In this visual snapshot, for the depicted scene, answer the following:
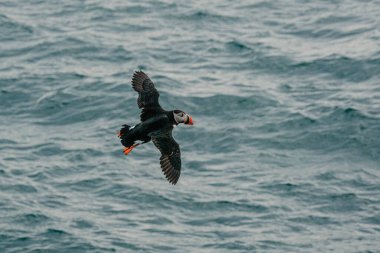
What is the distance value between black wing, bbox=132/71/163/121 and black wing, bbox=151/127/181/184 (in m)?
0.51

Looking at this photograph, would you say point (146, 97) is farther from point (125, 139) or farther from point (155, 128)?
point (125, 139)

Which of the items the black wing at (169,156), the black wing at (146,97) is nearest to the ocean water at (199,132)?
the black wing at (169,156)

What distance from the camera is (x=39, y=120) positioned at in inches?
1237

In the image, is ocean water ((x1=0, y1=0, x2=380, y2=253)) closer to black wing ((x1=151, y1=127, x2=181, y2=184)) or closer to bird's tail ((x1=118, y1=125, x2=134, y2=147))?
black wing ((x1=151, y1=127, x2=181, y2=184))

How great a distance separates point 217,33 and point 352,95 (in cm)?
729

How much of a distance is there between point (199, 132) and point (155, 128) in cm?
1233

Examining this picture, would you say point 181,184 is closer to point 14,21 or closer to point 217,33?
point 217,33

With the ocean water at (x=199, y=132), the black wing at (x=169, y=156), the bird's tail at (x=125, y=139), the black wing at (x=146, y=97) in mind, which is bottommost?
the bird's tail at (x=125, y=139)

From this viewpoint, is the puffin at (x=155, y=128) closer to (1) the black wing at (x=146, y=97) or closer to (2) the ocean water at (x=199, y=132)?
(1) the black wing at (x=146, y=97)

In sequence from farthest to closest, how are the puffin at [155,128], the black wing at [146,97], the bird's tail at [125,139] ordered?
the black wing at [146,97] < the puffin at [155,128] < the bird's tail at [125,139]

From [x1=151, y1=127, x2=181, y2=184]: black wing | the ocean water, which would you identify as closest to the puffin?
[x1=151, y1=127, x2=181, y2=184]: black wing

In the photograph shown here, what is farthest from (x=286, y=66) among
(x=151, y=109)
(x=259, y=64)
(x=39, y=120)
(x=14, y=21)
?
(x=151, y=109)

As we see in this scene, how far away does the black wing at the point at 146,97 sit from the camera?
19.2 metres

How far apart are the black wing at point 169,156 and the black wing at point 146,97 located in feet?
1.68
